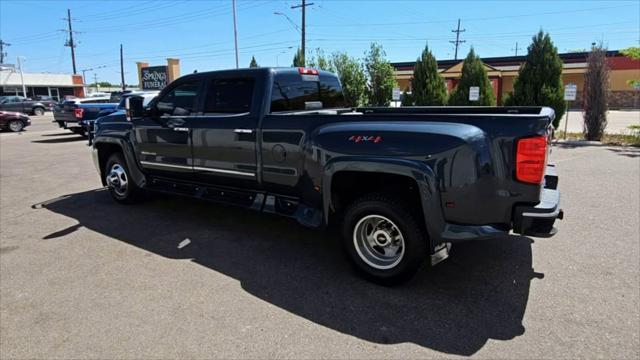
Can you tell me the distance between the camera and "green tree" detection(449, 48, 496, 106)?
17766 mm

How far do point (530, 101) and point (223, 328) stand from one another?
49.2ft

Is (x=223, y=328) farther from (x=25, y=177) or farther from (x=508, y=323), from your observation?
(x=25, y=177)

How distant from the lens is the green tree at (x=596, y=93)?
47.4 ft

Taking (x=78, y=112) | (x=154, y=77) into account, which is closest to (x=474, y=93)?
(x=78, y=112)

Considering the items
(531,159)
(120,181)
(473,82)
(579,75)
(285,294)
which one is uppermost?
(579,75)

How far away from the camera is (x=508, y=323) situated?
317cm

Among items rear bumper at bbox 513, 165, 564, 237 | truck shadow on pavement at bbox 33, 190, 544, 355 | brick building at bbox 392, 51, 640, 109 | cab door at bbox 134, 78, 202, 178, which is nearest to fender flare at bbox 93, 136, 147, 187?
cab door at bbox 134, 78, 202, 178

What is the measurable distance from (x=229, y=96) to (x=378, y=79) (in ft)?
55.3

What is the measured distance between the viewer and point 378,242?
3855 millimetres

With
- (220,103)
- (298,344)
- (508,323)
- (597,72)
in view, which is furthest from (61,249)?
(597,72)

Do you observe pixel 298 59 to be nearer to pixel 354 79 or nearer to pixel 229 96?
pixel 354 79

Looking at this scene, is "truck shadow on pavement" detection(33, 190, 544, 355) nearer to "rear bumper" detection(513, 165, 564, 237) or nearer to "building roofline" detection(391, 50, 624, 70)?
"rear bumper" detection(513, 165, 564, 237)

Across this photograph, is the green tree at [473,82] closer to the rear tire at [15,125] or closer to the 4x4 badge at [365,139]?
the 4x4 badge at [365,139]

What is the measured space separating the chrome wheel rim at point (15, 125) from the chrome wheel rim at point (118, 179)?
65.2 ft
